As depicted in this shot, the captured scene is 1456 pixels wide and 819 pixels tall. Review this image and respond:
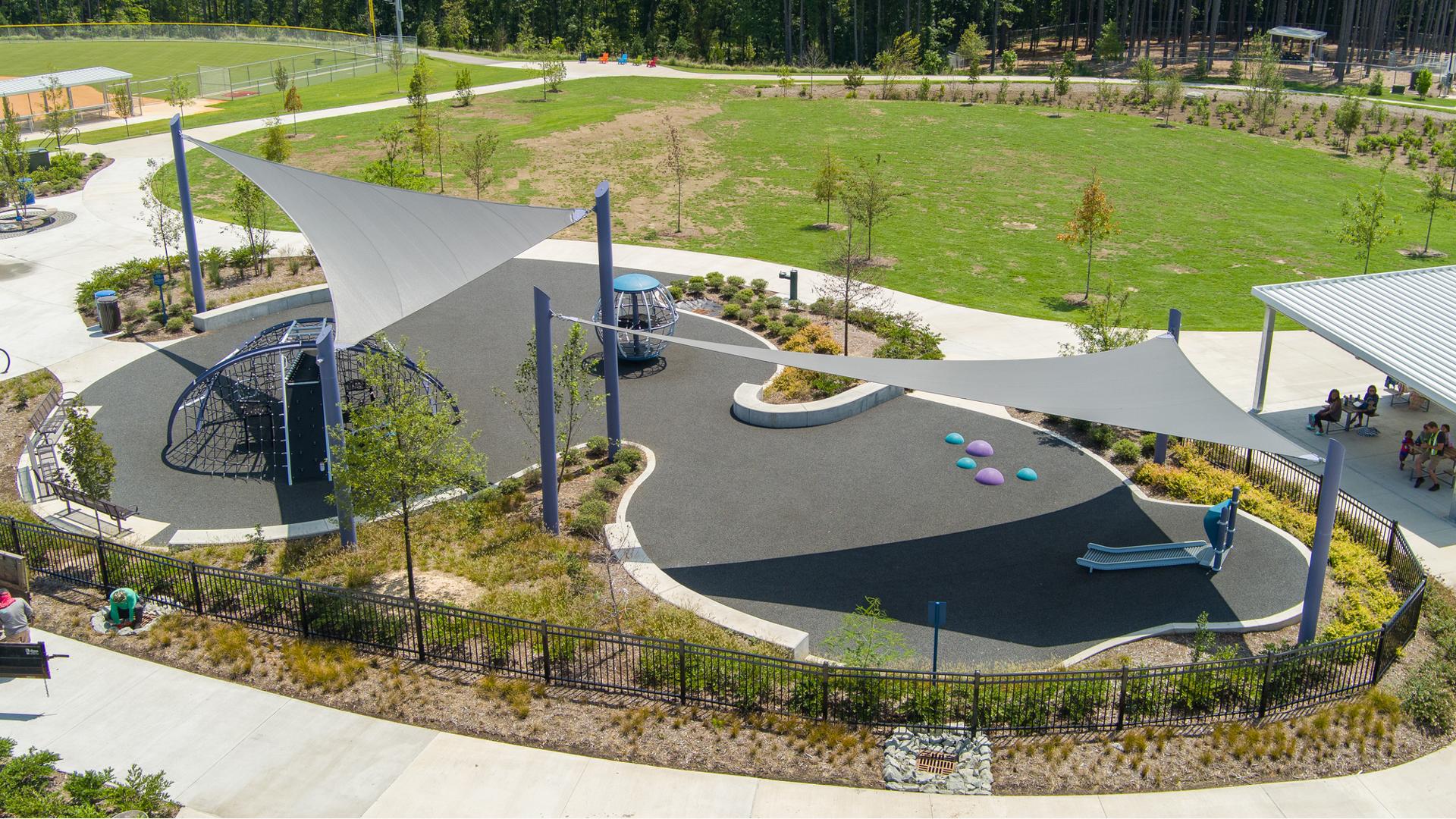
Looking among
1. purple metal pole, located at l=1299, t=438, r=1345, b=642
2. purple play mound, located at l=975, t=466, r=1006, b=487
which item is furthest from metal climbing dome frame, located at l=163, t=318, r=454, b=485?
purple metal pole, located at l=1299, t=438, r=1345, b=642

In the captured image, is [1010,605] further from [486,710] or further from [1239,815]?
[486,710]

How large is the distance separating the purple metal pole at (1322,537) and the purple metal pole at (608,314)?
1192 cm

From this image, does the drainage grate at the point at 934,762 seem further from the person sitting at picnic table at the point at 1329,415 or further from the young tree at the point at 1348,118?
the young tree at the point at 1348,118

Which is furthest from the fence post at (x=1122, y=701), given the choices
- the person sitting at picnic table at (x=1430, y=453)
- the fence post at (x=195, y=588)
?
the fence post at (x=195, y=588)

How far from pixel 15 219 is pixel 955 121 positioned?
39565 millimetres

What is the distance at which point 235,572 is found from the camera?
648 inches

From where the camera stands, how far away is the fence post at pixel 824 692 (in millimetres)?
14219

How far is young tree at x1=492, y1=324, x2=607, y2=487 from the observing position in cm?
2045

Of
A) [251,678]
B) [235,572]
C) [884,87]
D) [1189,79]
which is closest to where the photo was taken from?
[251,678]

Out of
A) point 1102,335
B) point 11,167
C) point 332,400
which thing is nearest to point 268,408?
point 332,400

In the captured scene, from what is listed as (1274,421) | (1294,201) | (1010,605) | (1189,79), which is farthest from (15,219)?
(1189,79)

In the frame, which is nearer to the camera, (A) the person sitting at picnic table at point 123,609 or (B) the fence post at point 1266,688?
(B) the fence post at point 1266,688

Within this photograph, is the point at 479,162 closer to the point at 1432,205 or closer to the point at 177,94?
the point at 177,94

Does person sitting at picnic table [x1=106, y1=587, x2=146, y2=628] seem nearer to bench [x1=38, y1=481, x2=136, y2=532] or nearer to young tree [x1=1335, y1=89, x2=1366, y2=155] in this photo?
bench [x1=38, y1=481, x2=136, y2=532]
